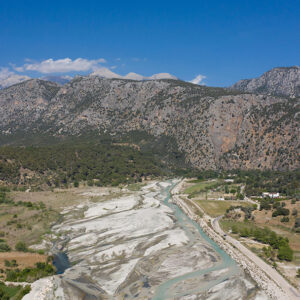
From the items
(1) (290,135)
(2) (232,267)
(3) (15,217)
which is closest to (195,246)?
(2) (232,267)

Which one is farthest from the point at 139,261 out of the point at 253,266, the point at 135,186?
the point at 135,186

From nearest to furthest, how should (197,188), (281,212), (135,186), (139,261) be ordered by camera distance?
(139,261) → (281,212) → (197,188) → (135,186)

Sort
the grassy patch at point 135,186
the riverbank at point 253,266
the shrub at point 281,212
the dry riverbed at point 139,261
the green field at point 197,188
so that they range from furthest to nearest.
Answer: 1. the grassy patch at point 135,186
2. the green field at point 197,188
3. the shrub at point 281,212
4. the dry riverbed at point 139,261
5. the riverbank at point 253,266

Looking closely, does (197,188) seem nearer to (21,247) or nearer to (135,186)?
(135,186)

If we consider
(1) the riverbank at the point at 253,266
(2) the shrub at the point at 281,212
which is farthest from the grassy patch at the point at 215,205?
(2) the shrub at the point at 281,212

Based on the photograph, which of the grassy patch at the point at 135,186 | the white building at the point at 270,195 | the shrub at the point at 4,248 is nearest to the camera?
the shrub at the point at 4,248

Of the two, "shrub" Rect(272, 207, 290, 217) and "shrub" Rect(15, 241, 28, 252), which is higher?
"shrub" Rect(272, 207, 290, 217)

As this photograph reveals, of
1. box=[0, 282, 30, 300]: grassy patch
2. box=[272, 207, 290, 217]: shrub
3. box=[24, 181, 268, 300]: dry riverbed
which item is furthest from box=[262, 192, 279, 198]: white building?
box=[0, 282, 30, 300]: grassy patch

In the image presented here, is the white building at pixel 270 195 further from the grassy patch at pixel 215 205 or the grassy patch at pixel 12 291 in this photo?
the grassy patch at pixel 12 291

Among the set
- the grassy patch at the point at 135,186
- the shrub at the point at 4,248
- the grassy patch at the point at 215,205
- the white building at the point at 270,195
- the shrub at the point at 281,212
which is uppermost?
the shrub at the point at 281,212

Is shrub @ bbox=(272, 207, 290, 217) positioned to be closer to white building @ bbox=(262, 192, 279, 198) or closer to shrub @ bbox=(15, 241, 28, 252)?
white building @ bbox=(262, 192, 279, 198)

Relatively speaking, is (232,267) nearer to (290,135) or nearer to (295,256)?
(295,256)

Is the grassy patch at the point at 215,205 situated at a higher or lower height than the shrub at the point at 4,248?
lower
